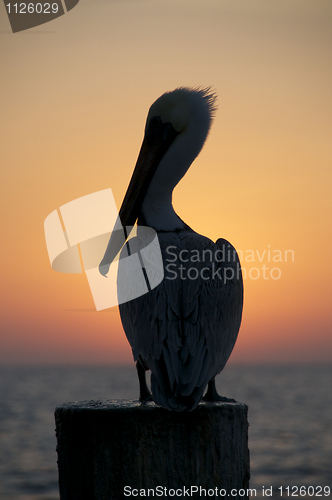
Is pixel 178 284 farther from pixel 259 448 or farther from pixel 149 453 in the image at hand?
pixel 259 448

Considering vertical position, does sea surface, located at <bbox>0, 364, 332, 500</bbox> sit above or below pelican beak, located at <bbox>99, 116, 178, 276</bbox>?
below

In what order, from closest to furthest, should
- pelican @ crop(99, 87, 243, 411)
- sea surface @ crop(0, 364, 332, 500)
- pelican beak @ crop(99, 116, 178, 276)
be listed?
pelican @ crop(99, 87, 243, 411), pelican beak @ crop(99, 116, 178, 276), sea surface @ crop(0, 364, 332, 500)

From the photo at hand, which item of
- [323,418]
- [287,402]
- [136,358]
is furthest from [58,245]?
[287,402]

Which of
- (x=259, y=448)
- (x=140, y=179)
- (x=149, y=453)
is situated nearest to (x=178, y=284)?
(x=149, y=453)

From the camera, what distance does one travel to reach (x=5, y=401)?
133ft

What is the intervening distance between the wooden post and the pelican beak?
1.32 meters

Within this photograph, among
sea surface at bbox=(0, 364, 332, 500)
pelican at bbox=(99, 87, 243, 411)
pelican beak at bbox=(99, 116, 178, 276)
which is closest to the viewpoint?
pelican at bbox=(99, 87, 243, 411)

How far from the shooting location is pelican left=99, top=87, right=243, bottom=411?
2.77 metres

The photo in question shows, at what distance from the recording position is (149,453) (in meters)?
2.32

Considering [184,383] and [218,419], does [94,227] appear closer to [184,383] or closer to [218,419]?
[184,383]

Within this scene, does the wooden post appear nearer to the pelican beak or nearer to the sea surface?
the pelican beak

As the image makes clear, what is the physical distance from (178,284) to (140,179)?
46.8 inches

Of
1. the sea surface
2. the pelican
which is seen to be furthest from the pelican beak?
the sea surface

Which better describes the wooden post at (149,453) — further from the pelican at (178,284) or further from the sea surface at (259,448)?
the sea surface at (259,448)
